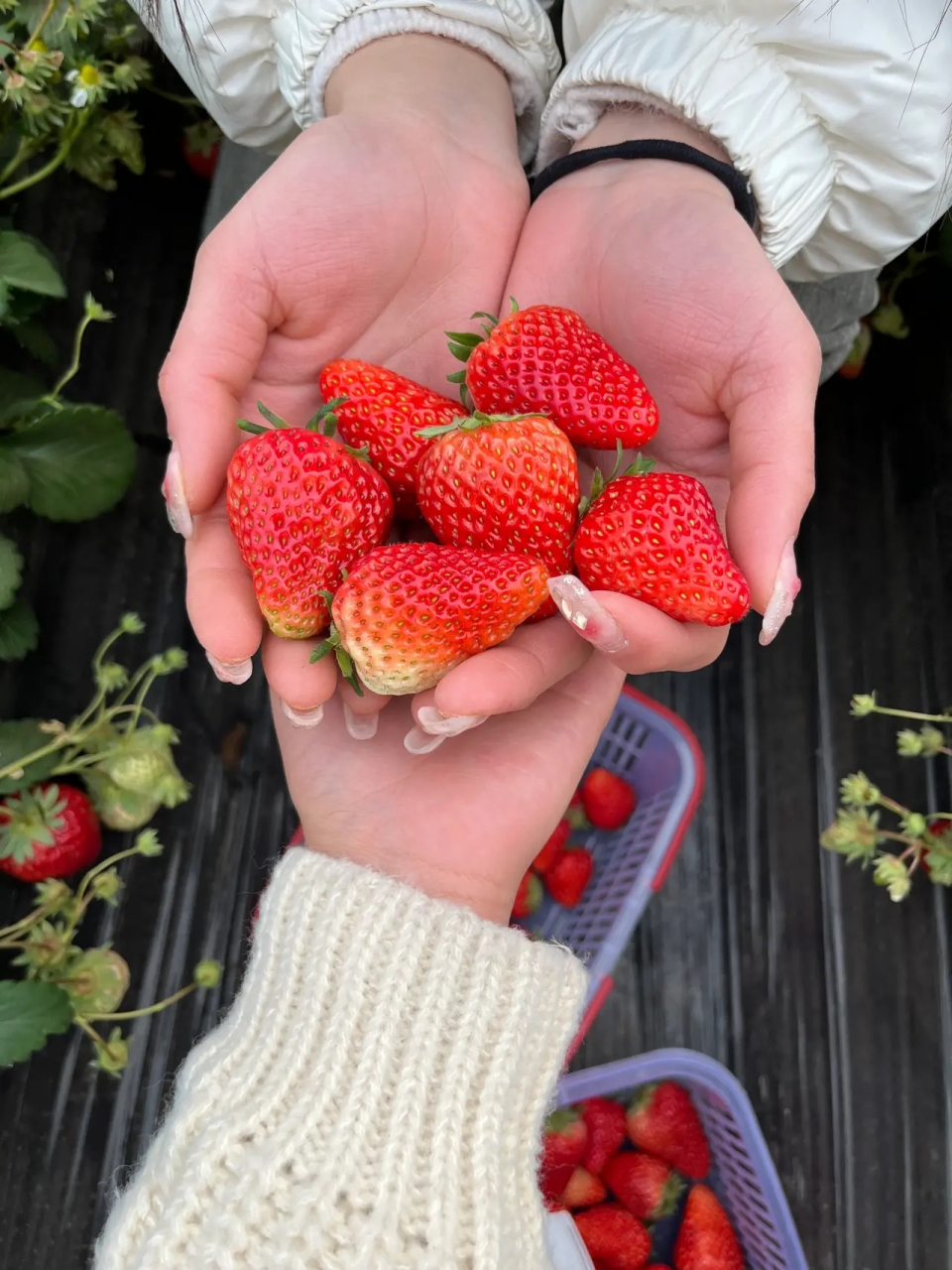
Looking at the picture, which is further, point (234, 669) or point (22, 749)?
point (22, 749)

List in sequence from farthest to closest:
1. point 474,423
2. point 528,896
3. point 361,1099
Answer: point 528,896 < point 474,423 < point 361,1099

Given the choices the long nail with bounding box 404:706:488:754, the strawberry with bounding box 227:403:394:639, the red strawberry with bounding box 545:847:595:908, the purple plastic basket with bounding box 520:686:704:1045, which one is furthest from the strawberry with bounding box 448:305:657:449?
the red strawberry with bounding box 545:847:595:908

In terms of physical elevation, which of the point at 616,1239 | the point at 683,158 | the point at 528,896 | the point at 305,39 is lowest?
the point at 616,1239

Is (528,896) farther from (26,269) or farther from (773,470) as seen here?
(26,269)

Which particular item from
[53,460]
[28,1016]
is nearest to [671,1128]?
[28,1016]

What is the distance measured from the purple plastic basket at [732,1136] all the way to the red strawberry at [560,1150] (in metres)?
0.04

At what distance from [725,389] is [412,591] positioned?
28 cm

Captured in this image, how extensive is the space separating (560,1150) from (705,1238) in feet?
0.58

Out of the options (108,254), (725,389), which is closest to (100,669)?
(108,254)

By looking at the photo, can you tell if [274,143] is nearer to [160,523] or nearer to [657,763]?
[160,523]

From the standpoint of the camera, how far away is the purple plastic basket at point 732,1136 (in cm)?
100

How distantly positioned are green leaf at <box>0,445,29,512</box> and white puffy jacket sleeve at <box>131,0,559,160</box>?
433 mm

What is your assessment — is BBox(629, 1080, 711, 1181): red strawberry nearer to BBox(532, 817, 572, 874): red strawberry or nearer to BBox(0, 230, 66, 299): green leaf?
BBox(532, 817, 572, 874): red strawberry

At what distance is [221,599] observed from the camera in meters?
0.67
